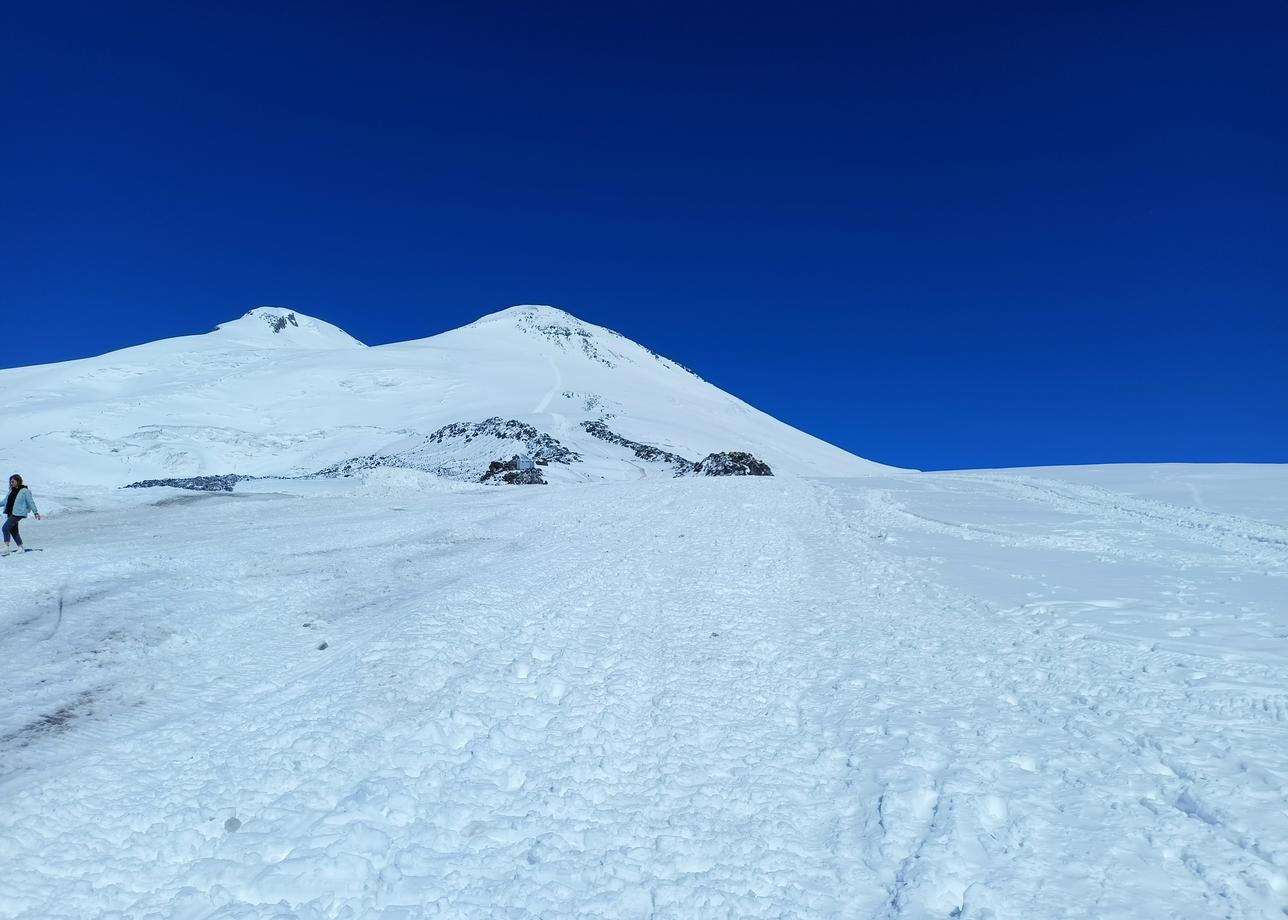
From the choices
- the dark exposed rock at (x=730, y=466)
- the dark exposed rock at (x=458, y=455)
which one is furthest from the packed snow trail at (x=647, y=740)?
the dark exposed rock at (x=458, y=455)

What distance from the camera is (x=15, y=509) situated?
580 inches

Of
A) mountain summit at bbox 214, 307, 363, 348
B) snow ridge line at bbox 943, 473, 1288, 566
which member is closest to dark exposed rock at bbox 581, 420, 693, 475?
snow ridge line at bbox 943, 473, 1288, 566

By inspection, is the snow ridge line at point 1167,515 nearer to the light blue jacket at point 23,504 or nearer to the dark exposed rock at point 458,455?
the light blue jacket at point 23,504

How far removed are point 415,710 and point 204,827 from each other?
1935 millimetres

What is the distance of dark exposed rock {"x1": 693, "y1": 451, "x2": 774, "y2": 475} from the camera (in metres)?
39.6

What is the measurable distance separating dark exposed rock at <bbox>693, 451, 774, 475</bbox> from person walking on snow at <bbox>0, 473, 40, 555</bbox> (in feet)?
96.8

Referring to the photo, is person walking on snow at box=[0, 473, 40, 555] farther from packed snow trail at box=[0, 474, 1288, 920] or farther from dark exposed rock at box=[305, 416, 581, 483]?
dark exposed rock at box=[305, 416, 581, 483]

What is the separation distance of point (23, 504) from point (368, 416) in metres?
47.6

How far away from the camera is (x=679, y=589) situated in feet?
37.5

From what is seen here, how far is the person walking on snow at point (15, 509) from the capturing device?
14.4 m

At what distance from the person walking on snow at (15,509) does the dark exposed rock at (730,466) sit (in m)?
29.5

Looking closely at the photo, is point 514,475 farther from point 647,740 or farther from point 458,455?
point 647,740

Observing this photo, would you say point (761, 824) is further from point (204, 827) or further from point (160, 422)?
point (160, 422)

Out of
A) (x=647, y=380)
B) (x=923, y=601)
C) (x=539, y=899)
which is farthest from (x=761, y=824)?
(x=647, y=380)
